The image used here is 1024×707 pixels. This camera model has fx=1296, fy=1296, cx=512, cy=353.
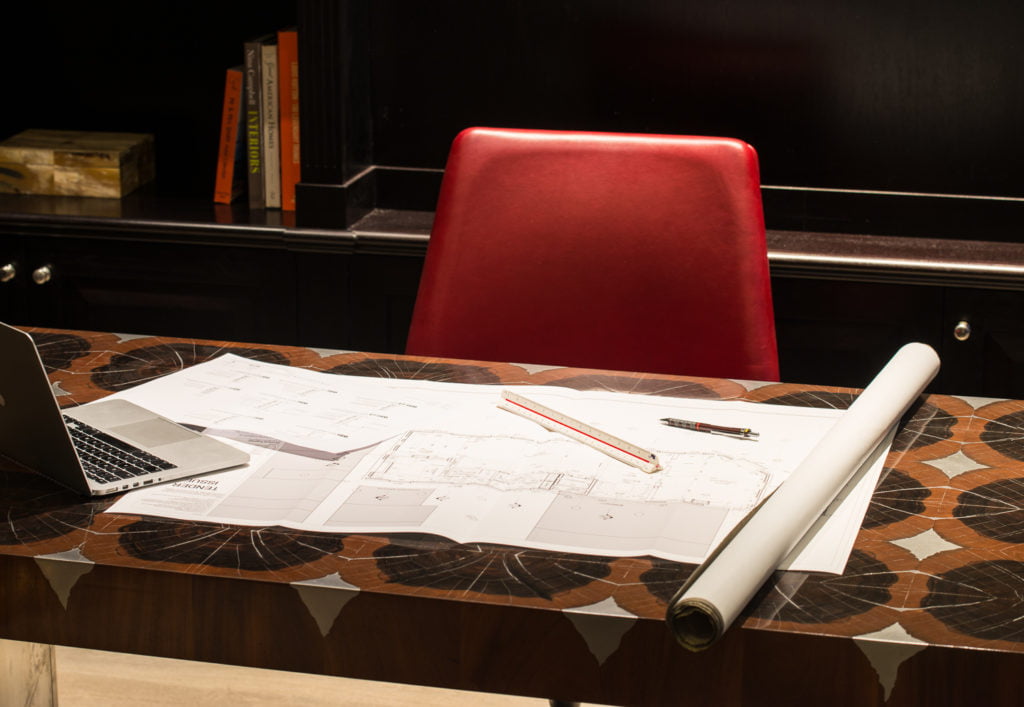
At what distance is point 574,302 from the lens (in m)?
1.68

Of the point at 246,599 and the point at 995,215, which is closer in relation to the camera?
the point at 246,599

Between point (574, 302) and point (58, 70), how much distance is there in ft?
5.12

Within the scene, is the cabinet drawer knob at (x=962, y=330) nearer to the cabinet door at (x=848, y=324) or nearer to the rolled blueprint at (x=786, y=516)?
the cabinet door at (x=848, y=324)

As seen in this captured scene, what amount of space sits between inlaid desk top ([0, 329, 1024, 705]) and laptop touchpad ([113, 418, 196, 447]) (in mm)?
118

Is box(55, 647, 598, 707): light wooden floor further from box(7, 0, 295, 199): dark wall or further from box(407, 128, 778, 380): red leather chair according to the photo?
box(7, 0, 295, 199): dark wall

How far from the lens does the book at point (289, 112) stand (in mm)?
2385

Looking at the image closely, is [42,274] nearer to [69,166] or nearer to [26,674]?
[69,166]

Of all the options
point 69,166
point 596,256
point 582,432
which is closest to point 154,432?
point 582,432

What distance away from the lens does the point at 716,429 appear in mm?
1233

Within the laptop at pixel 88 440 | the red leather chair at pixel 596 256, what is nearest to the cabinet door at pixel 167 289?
the red leather chair at pixel 596 256

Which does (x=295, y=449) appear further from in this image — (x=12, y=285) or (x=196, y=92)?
Answer: (x=196, y=92)

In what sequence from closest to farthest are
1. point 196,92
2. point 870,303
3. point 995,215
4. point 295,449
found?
point 295,449
point 870,303
point 995,215
point 196,92

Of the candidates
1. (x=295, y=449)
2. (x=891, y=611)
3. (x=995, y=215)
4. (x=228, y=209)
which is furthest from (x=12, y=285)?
(x=891, y=611)

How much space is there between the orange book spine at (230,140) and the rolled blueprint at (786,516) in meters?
1.55
